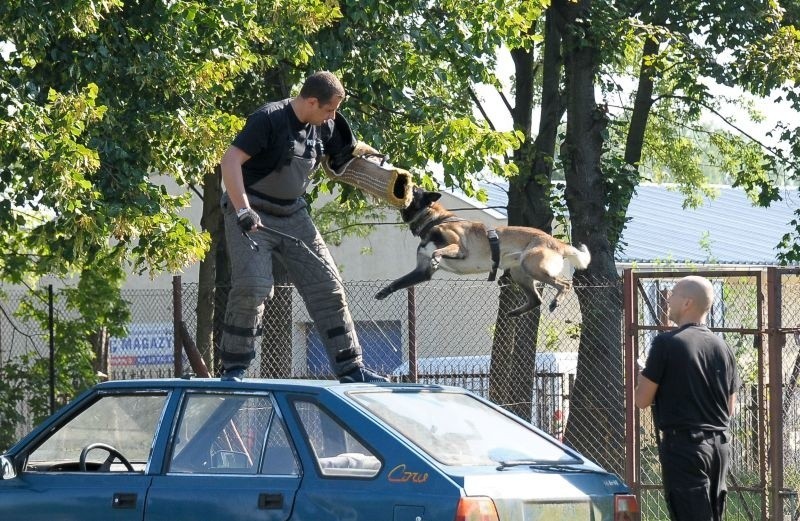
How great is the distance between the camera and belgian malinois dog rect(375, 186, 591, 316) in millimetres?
7566

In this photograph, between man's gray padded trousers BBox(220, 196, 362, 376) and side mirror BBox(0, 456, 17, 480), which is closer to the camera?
side mirror BBox(0, 456, 17, 480)

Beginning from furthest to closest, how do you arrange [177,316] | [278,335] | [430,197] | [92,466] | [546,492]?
[278,335] → [177,316] → [430,197] → [92,466] → [546,492]

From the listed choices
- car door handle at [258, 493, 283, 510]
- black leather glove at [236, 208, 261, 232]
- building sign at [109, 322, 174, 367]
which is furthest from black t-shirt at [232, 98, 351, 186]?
building sign at [109, 322, 174, 367]

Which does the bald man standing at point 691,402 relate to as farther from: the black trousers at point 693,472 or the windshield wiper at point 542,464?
the windshield wiper at point 542,464

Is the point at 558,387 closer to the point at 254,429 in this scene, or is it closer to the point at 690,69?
the point at 690,69

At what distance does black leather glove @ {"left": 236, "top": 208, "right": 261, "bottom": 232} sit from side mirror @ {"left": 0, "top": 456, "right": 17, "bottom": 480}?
168cm

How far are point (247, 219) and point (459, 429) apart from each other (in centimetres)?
175

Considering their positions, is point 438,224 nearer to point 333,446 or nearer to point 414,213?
point 414,213

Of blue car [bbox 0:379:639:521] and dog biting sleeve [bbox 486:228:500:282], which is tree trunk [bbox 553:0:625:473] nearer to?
dog biting sleeve [bbox 486:228:500:282]

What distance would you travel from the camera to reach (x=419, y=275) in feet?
24.5

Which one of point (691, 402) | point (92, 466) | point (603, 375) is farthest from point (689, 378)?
point (603, 375)

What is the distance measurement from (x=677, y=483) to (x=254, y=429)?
2.44 m

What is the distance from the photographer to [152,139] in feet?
39.7

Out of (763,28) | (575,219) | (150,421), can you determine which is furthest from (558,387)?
(150,421)
